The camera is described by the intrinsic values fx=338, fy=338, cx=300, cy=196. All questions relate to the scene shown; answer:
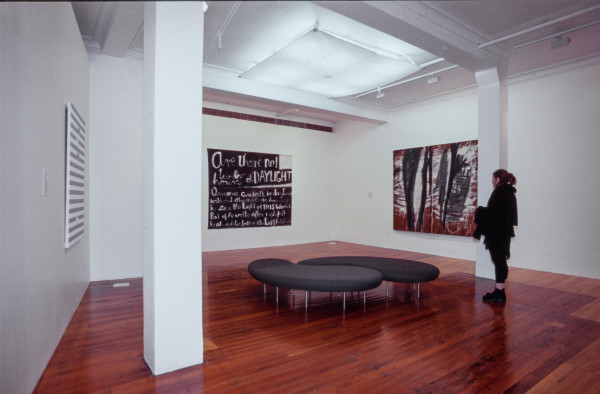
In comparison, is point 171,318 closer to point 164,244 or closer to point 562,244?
point 164,244

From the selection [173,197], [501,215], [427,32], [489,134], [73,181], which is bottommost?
[501,215]

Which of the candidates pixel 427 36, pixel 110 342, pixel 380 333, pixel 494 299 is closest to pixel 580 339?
pixel 494 299

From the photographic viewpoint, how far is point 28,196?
1789 millimetres

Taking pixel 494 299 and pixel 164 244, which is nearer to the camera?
pixel 164 244

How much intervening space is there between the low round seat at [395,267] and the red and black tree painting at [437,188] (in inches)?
96.2

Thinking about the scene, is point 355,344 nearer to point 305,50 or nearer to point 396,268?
point 396,268

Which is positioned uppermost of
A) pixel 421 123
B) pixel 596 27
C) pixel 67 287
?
pixel 596 27

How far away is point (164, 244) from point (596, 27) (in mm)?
4844

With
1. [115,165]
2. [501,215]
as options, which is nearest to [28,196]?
[115,165]

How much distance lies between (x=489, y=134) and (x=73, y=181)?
191 inches

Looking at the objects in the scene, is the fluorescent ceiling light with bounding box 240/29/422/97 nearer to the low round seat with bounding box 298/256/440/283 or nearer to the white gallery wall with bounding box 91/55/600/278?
the white gallery wall with bounding box 91/55/600/278

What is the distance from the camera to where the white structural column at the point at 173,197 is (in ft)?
6.30

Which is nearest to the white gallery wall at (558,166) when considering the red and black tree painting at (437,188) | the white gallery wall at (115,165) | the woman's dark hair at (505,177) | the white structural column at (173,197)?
the red and black tree painting at (437,188)

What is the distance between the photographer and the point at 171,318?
2.06 metres
